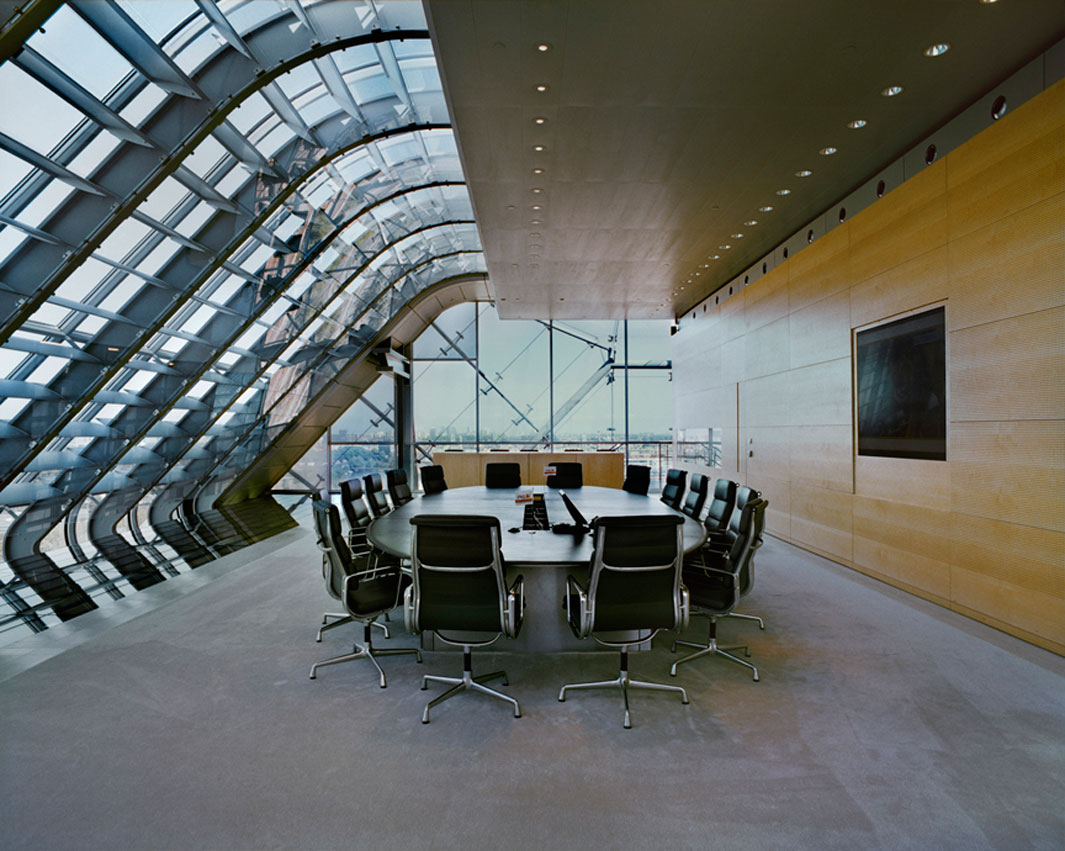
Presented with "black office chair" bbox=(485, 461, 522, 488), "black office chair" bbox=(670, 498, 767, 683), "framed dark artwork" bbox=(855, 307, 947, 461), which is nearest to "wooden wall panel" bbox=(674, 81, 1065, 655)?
"framed dark artwork" bbox=(855, 307, 947, 461)

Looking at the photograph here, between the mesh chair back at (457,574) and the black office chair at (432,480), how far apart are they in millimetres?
4265

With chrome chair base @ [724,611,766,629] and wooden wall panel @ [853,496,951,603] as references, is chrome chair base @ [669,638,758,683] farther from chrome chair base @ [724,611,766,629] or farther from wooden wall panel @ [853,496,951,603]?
wooden wall panel @ [853,496,951,603]

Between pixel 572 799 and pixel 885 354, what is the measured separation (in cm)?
513

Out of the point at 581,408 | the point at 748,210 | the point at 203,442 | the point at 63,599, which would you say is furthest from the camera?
the point at 581,408

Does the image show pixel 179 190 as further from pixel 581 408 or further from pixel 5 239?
pixel 581 408

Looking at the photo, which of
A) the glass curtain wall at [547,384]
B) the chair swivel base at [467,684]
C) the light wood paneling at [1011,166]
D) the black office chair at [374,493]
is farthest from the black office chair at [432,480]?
the glass curtain wall at [547,384]

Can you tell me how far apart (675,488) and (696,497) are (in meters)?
0.97

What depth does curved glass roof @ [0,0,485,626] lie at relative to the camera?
4473 millimetres

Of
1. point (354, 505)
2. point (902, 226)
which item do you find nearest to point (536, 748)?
point (354, 505)

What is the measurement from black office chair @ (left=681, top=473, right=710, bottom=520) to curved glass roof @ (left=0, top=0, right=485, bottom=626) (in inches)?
181

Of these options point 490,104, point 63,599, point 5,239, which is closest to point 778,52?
point 490,104

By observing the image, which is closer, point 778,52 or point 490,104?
point 778,52

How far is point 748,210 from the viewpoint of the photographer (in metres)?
6.89

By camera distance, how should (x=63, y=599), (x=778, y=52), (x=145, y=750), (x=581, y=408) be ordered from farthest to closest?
(x=581, y=408), (x=63, y=599), (x=778, y=52), (x=145, y=750)
